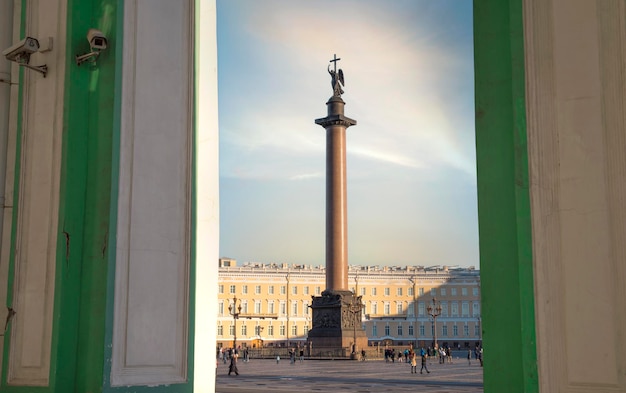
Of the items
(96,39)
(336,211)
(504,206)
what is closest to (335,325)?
(336,211)

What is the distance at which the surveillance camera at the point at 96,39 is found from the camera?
17.8 ft

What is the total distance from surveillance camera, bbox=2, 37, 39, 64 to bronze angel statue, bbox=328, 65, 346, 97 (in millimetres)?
39038

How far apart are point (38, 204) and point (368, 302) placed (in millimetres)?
73346

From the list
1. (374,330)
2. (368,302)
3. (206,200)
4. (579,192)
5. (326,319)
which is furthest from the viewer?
(374,330)

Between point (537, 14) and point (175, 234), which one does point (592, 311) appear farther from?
point (175, 234)

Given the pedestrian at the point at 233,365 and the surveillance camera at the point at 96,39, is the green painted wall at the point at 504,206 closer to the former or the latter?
the surveillance camera at the point at 96,39

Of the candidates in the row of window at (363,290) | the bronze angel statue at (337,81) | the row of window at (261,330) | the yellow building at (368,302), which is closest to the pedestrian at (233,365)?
the bronze angel statue at (337,81)

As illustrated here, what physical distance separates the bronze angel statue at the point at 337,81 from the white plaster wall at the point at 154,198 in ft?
128

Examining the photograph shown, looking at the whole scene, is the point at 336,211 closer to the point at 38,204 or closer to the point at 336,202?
the point at 336,202

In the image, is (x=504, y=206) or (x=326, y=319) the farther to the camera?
(x=326, y=319)

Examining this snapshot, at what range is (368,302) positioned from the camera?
77938 mm

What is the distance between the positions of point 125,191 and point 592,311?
3.07m

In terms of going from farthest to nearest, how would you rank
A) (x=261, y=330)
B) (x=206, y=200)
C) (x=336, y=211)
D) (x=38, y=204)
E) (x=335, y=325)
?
A: (x=261, y=330) < (x=335, y=325) < (x=336, y=211) < (x=206, y=200) < (x=38, y=204)

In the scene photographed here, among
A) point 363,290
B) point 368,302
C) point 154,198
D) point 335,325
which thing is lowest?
point 335,325
